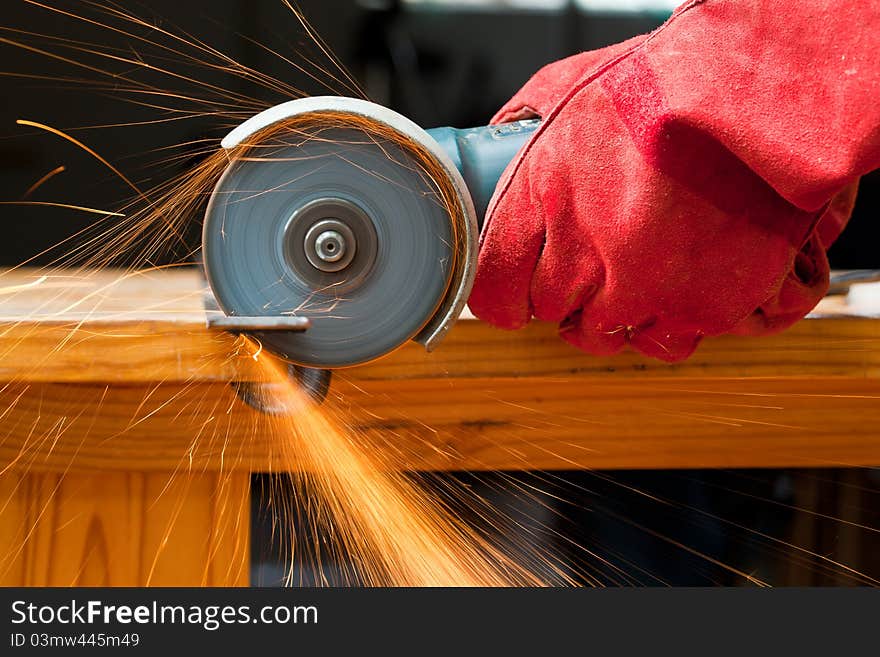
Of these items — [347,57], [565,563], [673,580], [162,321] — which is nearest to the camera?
[162,321]

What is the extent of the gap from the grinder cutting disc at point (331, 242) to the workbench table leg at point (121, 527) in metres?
0.23

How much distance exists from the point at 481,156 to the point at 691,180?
18 cm

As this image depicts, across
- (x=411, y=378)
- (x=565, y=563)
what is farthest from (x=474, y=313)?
Answer: (x=565, y=563)

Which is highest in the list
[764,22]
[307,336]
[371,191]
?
[764,22]

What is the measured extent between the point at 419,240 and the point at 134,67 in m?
1.42

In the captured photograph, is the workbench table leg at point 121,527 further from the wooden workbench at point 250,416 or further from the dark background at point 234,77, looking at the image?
the dark background at point 234,77

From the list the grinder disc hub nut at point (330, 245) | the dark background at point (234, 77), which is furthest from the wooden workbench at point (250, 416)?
the dark background at point (234, 77)

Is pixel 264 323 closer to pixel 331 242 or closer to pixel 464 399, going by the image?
pixel 331 242

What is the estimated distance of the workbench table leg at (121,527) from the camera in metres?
0.78

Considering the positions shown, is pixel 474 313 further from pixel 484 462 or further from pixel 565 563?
pixel 565 563

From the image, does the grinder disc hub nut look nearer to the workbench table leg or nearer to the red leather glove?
the red leather glove

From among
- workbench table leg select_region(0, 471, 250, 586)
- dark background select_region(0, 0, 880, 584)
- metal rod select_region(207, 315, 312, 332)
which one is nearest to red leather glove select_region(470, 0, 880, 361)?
metal rod select_region(207, 315, 312, 332)

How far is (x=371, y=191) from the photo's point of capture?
63 cm

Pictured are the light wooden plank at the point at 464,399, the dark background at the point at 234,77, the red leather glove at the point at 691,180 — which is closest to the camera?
the red leather glove at the point at 691,180
